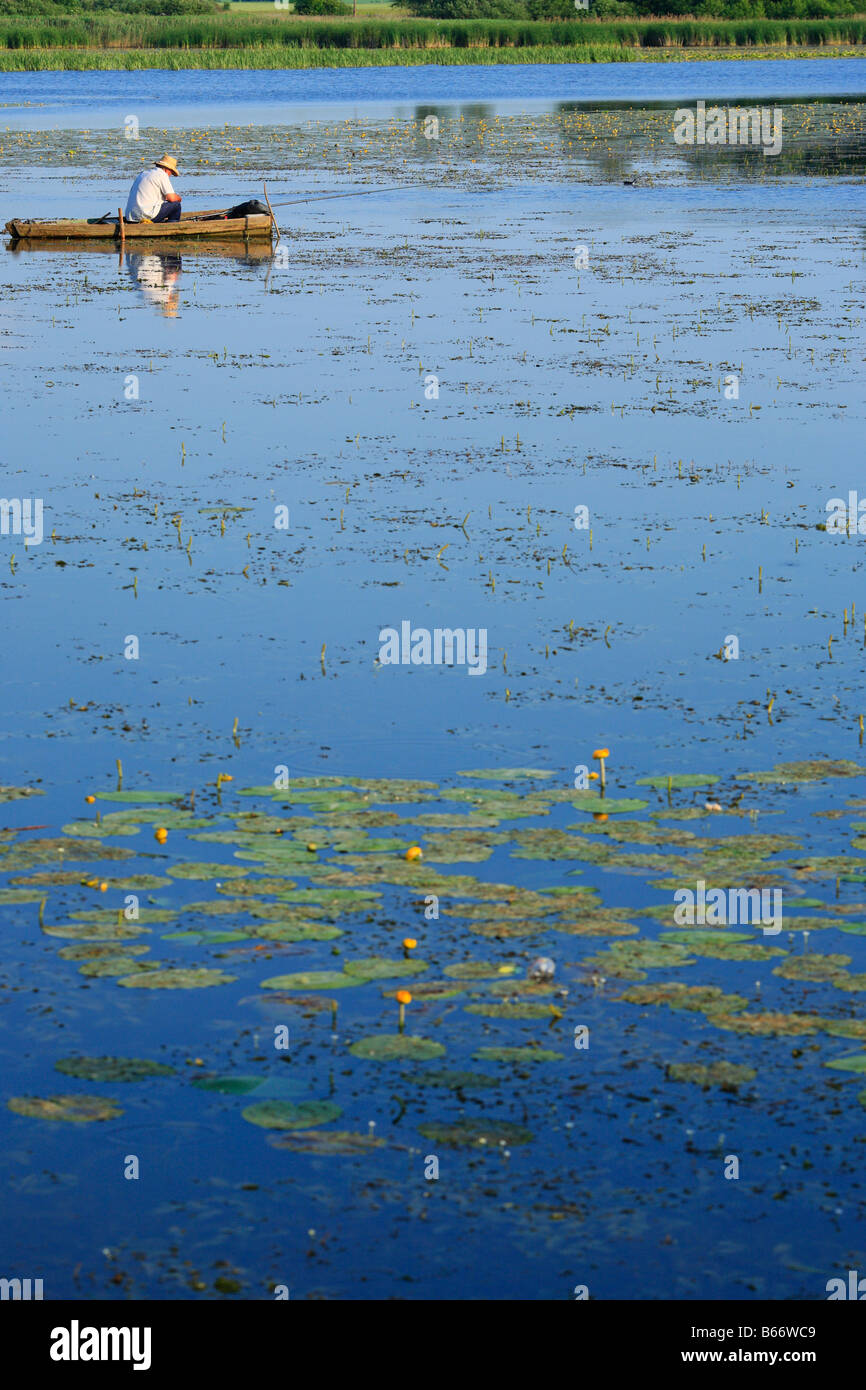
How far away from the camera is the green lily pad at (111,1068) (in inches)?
259

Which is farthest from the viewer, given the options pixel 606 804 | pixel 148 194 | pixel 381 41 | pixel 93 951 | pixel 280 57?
pixel 381 41

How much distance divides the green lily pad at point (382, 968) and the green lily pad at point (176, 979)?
1.58 ft

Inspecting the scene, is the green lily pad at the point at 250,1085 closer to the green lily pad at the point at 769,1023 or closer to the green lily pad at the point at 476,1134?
the green lily pad at the point at 476,1134

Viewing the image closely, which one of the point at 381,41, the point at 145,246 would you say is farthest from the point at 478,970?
the point at 381,41

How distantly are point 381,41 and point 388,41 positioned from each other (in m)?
0.64

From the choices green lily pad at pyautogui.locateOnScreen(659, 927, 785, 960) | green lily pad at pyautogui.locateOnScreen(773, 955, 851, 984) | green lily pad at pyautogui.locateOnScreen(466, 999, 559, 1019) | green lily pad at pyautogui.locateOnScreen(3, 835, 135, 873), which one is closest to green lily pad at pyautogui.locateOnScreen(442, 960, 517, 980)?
green lily pad at pyautogui.locateOnScreen(466, 999, 559, 1019)

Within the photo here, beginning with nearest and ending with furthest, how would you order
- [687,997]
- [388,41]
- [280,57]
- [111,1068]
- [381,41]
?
[111,1068] → [687,997] → [280,57] → [388,41] → [381,41]

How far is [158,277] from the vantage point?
2953 centimetres

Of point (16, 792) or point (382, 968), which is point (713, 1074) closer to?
point (382, 968)

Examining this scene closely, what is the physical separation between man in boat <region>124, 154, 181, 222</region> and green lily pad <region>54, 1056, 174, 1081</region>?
2714cm

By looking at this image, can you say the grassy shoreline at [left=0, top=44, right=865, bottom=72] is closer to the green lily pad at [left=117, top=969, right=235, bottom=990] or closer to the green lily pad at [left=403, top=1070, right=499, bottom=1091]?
the green lily pad at [left=117, top=969, right=235, bottom=990]

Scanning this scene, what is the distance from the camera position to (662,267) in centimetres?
2902

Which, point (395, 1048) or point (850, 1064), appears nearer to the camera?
point (850, 1064)

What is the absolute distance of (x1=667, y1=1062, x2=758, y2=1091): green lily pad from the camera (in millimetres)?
6469
